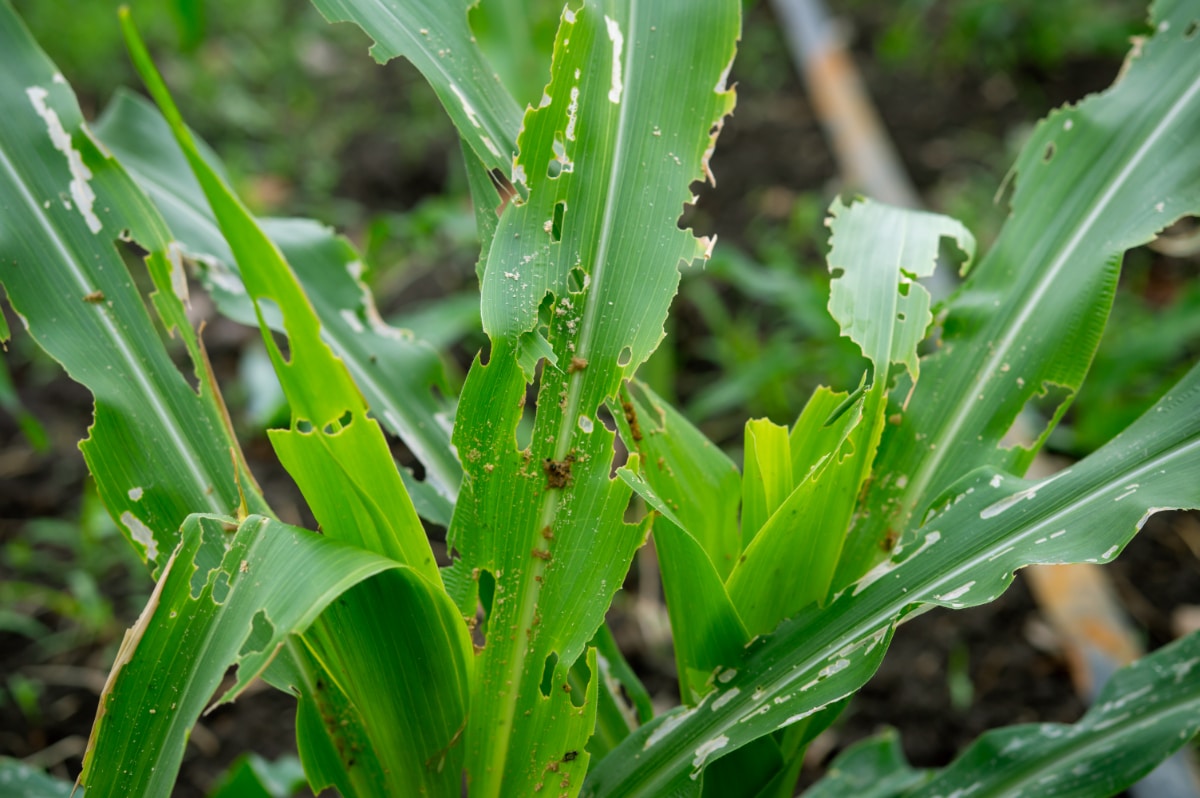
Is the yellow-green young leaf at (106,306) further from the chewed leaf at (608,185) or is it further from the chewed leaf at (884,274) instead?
the chewed leaf at (884,274)

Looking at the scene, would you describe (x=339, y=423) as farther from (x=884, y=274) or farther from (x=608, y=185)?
(x=884, y=274)

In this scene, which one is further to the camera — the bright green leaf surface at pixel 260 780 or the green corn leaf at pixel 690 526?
the bright green leaf surface at pixel 260 780

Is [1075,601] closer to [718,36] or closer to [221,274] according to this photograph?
[718,36]

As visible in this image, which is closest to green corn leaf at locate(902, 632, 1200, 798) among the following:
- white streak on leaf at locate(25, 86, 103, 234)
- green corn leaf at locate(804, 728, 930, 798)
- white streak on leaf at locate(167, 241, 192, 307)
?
green corn leaf at locate(804, 728, 930, 798)

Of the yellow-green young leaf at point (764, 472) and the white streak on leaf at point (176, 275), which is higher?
the white streak on leaf at point (176, 275)

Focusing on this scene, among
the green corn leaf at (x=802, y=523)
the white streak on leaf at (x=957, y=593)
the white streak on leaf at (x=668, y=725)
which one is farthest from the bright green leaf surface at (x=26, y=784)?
the white streak on leaf at (x=957, y=593)

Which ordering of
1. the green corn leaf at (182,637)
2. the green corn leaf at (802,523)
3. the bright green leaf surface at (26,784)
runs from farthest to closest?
the bright green leaf surface at (26,784), the green corn leaf at (802,523), the green corn leaf at (182,637)

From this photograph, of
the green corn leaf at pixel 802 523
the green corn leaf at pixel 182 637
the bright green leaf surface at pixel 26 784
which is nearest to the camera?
the green corn leaf at pixel 182 637
